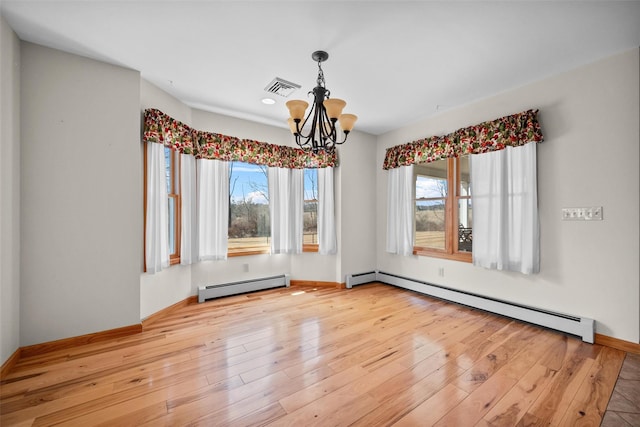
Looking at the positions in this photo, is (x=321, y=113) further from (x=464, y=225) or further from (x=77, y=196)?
(x=464, y=225)

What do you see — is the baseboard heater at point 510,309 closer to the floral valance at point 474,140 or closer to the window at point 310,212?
the window at point 310,212

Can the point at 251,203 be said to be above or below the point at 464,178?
below

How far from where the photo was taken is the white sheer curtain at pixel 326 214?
14.1 feet

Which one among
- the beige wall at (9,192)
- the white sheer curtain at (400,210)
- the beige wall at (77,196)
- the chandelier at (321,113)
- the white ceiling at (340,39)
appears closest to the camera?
the white ceiling at (340,39)

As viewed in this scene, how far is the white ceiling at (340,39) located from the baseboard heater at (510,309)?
2.50 m

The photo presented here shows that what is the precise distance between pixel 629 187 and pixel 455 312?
2037 mm

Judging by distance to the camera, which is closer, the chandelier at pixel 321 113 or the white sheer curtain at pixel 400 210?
the chandelier at pixel 321 113

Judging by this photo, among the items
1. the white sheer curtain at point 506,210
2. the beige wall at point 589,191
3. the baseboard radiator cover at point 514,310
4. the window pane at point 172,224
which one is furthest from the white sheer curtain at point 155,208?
the beige wall at point 589,191

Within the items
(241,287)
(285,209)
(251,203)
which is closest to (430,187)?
(285,209)

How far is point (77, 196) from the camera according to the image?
7.95 ft

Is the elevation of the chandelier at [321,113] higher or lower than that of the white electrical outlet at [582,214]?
higher

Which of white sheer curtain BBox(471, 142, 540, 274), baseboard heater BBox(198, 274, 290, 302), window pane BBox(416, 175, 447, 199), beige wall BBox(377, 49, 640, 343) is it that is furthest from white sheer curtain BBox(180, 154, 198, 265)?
beige wall BBox(377, 49, 640, 343)

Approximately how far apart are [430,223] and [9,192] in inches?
182

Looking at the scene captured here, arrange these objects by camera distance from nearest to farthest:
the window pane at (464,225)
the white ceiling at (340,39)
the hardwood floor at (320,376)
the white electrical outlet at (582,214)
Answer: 1. the hardwood floor at (320,376)
2. the white ceiling at (340,39)
3. the white electrical outlet at (582,214)
4. the window pane at (464,225)
